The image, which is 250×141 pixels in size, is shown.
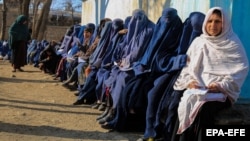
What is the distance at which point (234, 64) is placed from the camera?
3857 millimetres

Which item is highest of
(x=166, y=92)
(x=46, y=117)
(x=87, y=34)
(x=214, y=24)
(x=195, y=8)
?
(x=195, y=8)

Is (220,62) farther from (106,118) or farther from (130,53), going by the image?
(106,118)

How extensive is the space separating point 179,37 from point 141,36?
72cm

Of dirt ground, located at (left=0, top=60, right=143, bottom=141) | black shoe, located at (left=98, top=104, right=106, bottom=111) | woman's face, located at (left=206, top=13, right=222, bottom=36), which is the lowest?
dirt ground, located at (left=0, top=60, right=143, bottom=141)

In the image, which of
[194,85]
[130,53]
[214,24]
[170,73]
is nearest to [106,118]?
[130,53]

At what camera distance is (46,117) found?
5.83 meters

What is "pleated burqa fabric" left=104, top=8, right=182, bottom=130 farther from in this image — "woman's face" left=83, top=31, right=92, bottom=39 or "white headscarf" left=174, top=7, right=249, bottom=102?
"woman's face" left=83, top=31, right=92, bottom=39

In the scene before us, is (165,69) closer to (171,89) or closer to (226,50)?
(171,89)

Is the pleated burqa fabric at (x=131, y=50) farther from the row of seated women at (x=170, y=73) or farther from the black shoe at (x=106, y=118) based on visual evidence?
the black shoe at (x=106, y=118)

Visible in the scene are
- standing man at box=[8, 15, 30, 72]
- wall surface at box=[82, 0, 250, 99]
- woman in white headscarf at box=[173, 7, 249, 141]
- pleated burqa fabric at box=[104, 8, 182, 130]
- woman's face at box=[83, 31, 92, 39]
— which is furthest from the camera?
standing man at box=[8, 15, 30, 72]

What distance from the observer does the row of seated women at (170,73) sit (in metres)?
3.82

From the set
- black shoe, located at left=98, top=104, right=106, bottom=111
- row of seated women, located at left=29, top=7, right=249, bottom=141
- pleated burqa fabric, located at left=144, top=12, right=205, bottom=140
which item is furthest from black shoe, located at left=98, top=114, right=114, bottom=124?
pleated burqa fabric, located at left=144, top=12, right=205, bottom=140

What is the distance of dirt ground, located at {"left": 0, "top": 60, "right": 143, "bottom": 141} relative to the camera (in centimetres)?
488

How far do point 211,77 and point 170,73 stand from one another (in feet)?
2.15
